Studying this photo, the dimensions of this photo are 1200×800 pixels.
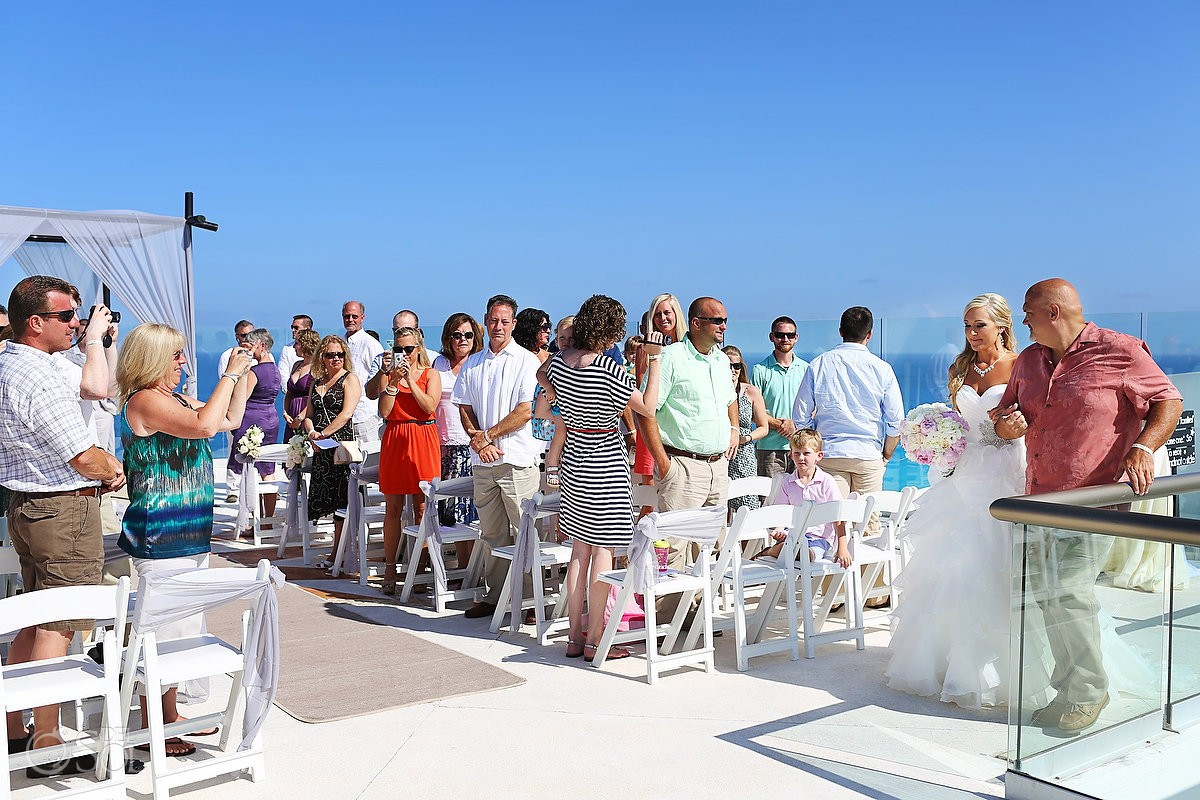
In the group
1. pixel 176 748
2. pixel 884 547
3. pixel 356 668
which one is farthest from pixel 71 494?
pixel 884 547

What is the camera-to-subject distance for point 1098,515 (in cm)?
354

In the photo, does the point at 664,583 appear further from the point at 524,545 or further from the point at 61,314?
the point at 61,314

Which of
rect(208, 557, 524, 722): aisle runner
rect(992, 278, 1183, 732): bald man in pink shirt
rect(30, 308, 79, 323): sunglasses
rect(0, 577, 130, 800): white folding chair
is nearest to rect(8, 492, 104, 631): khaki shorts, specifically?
rect(0, 577, 130, 800): white folding chair

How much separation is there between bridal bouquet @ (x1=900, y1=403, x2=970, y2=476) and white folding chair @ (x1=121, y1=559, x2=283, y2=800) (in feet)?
9.64

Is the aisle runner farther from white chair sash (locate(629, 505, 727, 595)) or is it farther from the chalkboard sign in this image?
the chalkboard sign

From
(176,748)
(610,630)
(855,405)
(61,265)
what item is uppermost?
(61,265)

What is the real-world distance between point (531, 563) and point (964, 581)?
8.01 ft

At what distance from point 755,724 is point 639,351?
97.0 inches

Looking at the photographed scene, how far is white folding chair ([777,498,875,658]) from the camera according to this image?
5594 mm

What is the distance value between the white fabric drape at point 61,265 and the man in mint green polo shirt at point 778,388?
6982mm

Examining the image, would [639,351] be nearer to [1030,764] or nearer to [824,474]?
[824,474]

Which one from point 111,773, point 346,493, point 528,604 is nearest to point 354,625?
point 528,604

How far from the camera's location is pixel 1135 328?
12016 mm

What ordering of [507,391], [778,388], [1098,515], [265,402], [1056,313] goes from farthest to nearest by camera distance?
[265,402], [778,388], [507,391], [1056,313], [1098,515]
